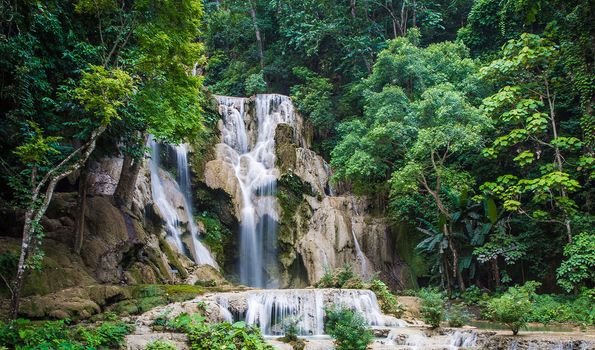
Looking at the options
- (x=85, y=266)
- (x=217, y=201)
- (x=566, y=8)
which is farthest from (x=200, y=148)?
(x=566, y=8)

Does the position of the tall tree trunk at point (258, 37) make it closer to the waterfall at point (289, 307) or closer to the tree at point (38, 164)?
the waterfall at point (289, 307)

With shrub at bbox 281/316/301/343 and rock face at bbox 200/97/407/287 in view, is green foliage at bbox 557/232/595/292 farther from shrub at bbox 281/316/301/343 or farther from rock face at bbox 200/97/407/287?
shrub at bbox 281/316/301/343

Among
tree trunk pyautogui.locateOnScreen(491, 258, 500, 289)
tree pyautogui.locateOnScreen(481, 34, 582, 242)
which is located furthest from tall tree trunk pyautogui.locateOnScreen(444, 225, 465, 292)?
tree pyautogui.locateOnScreen(481, 34, 582, 242)

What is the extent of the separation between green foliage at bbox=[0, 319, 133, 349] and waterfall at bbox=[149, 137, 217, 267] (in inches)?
350

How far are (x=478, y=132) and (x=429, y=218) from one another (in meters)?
5.13

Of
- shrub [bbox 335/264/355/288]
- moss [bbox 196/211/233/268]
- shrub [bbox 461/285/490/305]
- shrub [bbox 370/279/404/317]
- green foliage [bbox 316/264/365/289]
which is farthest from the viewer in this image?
moss [bbox 196/211/233/268]

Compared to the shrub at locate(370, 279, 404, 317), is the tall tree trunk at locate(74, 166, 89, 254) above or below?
above

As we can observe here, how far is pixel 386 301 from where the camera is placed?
15.0 m

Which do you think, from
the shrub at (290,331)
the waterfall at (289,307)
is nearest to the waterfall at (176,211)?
the waterfall at (289,307)

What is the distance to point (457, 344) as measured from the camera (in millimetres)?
10305

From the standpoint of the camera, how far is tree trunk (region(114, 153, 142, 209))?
49.8ft

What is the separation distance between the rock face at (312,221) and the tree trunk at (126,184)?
19.7 ft

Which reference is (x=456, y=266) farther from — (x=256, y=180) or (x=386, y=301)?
(x=256, y=180)

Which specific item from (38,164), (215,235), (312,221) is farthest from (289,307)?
(312,221)
